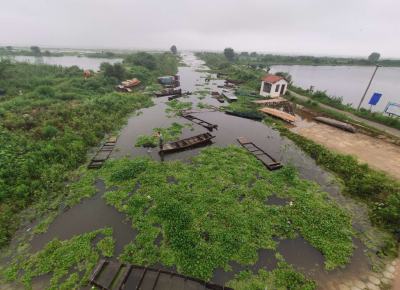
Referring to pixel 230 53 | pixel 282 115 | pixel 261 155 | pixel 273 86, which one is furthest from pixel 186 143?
pixel 230 53

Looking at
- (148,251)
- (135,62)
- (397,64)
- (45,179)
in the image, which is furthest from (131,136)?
(397,64)

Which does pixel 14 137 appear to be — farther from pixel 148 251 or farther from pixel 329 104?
pixel 329 104

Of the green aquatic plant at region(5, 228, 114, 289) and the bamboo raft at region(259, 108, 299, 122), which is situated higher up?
the bamboo raft at region(259, 108, 299, 122)

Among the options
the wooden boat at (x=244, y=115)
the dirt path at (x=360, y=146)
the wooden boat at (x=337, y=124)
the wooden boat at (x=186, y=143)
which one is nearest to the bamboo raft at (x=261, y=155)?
the wooden boat at (x=186, y=143)

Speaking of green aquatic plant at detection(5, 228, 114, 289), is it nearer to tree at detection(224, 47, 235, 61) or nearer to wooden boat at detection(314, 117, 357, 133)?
wooden boat at detection(314, 117, 357, 133)

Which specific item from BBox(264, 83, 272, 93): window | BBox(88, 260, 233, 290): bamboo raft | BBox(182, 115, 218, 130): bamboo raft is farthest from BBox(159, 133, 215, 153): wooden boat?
BBox(264, 83, 272, 93): window

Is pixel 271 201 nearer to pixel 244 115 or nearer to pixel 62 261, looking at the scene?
pixel 62 261

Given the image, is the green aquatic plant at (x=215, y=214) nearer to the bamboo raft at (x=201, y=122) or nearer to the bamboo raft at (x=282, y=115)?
the bamboo raft at (x=201, y=122)
